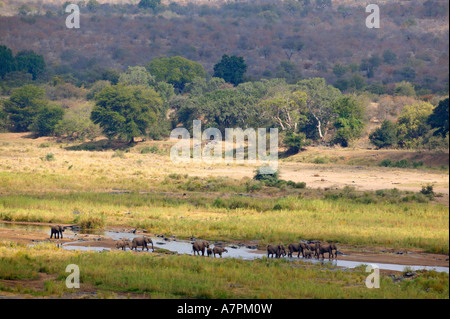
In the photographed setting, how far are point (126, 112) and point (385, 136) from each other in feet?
112

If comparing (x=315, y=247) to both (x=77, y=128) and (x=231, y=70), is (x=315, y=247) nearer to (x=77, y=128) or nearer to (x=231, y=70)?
(x=77, y=128)

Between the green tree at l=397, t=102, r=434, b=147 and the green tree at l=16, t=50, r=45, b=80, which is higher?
the green tree at l=16, t=50, r=45, b=80

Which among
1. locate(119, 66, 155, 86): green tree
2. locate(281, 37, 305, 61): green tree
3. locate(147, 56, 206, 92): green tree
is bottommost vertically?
locate(119, 66, 155, 86): green tree

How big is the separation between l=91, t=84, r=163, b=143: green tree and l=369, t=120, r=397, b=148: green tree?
29.7 meters

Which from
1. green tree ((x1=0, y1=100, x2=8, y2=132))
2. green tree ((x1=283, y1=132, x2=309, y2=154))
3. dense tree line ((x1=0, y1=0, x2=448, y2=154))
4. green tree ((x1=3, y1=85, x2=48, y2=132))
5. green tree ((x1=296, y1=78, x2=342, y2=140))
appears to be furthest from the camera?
green tree ((x1=3, y1=85, x2=48, y2=132))

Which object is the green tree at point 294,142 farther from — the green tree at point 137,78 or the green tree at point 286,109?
the green tree at point 137,78

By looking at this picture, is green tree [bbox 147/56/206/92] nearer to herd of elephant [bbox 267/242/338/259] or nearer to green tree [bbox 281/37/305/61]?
A: green tree [bbox 281/37/305/61]

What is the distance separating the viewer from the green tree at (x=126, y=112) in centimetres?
8338

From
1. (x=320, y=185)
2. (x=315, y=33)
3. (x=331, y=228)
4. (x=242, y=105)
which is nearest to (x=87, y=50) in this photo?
(x=315, y=33)

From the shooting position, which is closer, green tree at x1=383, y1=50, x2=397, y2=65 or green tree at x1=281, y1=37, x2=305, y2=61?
green tree at x1=383, y1=50, x2=397, y2=65

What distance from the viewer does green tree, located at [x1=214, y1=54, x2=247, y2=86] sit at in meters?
131

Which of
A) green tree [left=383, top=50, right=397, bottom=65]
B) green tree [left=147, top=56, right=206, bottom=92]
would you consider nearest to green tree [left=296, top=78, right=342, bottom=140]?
green tree [left=147, top=56, right=206, bottom=92]

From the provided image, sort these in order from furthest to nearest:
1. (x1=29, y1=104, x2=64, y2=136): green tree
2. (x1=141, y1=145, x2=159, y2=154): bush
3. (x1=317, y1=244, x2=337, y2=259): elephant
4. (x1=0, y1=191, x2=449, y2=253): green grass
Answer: (x1=29, y1=104, x2=64, y2=136): green tree → (x1=141, y1=145, x2=159, y2=154): bush → (x1=0, y1=191, x2=449, y2=253): green grass → (x1=317, y1=244, x2=337, y2=259): elephant

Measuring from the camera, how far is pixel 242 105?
8731 centimetres
